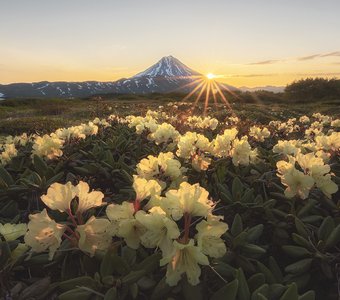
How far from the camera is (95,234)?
→ 179 centimetres

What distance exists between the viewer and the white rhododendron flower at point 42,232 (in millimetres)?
1728

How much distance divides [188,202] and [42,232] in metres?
0.70

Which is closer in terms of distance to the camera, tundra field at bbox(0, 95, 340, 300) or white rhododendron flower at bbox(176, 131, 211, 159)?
tundra field at bbox(0, 95, 340, 300)

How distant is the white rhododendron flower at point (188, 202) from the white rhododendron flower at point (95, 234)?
321mm

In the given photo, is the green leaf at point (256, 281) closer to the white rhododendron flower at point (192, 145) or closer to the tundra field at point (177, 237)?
the tundra field at point (177, 237)

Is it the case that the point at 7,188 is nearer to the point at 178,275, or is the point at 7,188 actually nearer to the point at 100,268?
the point at 100,268

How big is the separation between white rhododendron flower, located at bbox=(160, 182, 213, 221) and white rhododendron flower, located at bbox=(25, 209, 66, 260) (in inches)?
20.3

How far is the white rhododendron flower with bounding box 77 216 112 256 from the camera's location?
1.77 metres

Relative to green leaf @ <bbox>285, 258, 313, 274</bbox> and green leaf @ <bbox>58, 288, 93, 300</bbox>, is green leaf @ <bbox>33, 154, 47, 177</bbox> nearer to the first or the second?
green leaf @ <bbox>58, 288, 93, 300</bbox>


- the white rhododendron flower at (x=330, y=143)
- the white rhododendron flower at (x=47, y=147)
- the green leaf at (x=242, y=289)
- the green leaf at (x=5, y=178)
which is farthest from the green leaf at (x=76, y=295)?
the white rhododendron flower at (x=330, y=143)

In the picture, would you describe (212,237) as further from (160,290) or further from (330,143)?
(330,143)

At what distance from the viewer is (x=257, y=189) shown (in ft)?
11.3

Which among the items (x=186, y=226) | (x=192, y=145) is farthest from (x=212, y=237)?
(x=192, y=145)

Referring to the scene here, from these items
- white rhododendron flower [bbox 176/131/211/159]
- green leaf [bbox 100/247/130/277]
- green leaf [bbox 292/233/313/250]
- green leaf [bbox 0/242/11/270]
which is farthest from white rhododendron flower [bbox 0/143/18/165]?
green leaf [bbox 292/233/313/250]
